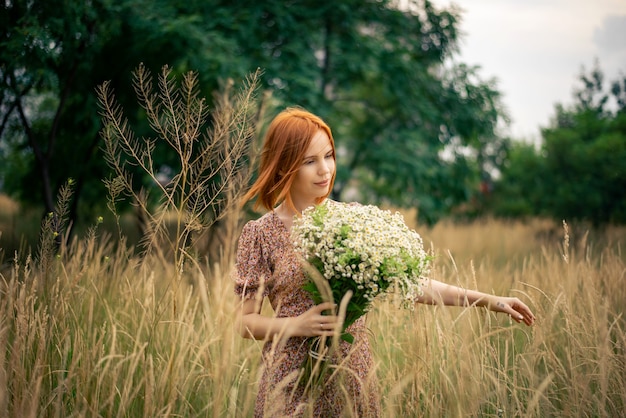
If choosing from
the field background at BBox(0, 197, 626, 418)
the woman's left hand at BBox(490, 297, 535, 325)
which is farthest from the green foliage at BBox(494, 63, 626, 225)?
the woman's left hand at BBox(490, 297, 535, 325)

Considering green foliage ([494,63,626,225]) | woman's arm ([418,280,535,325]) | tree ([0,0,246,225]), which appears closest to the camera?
woman's arm ([418,280,535,325])

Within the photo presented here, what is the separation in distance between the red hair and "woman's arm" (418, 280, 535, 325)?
0.56 meters

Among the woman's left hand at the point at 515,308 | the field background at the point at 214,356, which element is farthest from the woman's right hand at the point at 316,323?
the woman's left hand at the point at 515,308

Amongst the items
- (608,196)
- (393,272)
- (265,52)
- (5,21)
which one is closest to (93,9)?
(5,21)

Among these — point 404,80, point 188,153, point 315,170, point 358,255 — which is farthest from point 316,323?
point 404,80

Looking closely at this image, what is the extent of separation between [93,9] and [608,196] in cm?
789

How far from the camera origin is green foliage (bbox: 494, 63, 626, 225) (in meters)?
8.31

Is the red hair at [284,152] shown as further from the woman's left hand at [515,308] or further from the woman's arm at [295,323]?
the woman's left hand at [515,308]

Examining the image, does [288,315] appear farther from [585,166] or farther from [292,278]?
[585,166]

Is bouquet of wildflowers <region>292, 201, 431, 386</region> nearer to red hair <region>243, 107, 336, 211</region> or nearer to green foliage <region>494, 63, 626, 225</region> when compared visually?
red hair <region>243, 107, 336, 211</region>

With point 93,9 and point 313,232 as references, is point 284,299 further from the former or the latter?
point 93,9

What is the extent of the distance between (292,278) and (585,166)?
8.07m

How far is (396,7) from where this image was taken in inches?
319

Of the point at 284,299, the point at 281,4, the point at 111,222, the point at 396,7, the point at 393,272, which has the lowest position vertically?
the point at 111,222
